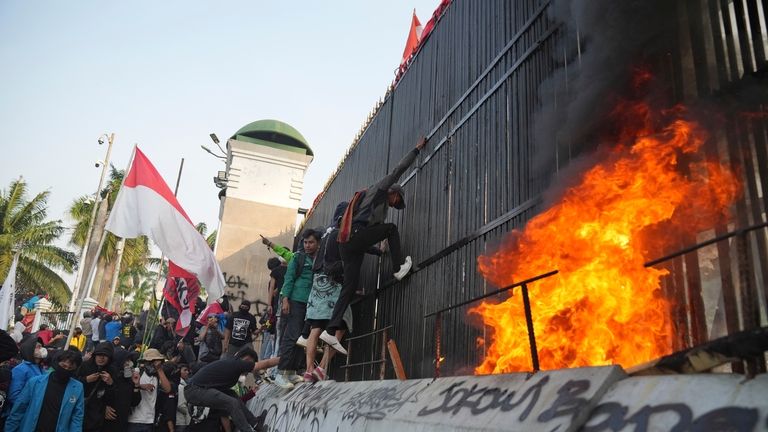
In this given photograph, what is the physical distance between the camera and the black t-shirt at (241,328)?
36.1ft

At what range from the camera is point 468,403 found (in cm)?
373

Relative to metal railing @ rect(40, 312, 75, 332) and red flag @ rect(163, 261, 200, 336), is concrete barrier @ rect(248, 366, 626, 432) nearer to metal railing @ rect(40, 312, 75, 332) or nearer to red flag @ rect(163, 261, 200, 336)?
red flag @ rect(163, 261, 200, 336)

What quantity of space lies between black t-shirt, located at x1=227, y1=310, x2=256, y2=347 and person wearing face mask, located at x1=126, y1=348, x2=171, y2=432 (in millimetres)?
1706

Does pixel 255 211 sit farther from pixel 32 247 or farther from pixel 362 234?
pixel 32 247

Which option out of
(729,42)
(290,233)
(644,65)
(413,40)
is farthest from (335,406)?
(290,233)

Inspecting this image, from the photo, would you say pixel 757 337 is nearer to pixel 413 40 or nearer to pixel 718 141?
pixel 718 141

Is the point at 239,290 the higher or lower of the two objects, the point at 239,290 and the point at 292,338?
the higher

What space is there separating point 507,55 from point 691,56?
2594 millimetres

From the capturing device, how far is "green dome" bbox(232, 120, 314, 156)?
66.8ft

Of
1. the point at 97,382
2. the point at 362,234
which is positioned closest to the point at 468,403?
the point at 362,234

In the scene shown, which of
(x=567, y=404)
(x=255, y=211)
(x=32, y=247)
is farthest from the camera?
(x=32, y=247)

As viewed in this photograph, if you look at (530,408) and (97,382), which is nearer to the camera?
(530,408)

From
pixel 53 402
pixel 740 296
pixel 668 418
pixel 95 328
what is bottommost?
pixel 53 402

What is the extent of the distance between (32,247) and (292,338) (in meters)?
29.8
